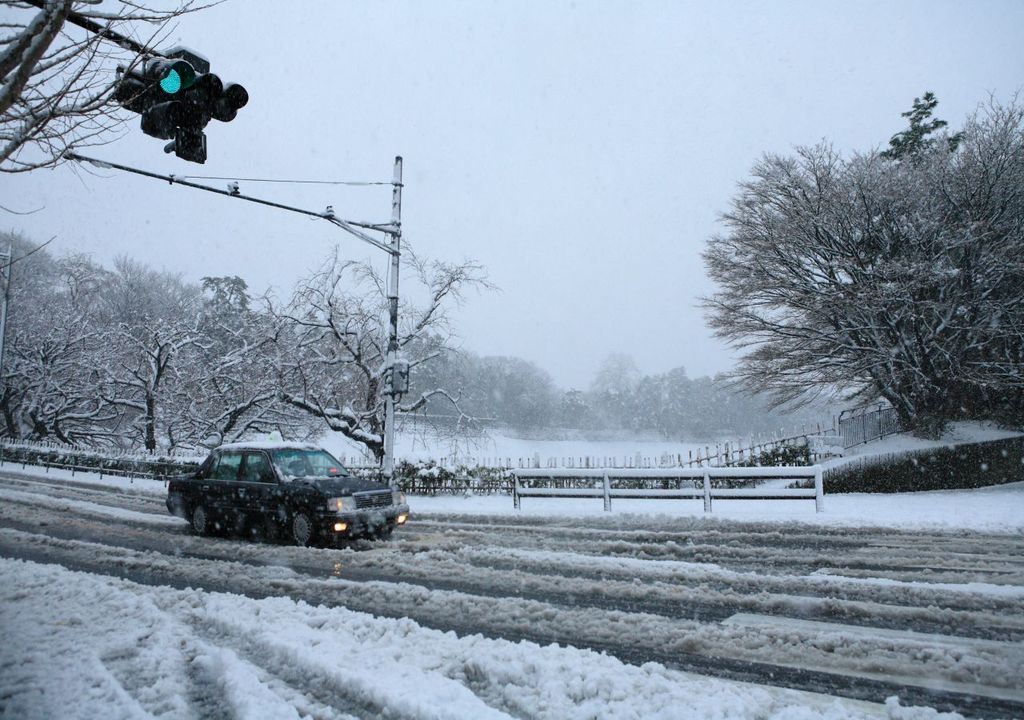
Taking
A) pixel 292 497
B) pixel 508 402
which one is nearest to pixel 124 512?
pixel 292 497

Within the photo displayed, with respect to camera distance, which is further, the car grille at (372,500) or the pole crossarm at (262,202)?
the car grille at (372,500)

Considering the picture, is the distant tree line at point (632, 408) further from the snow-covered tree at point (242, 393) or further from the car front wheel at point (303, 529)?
the car front wheel at point (303, 529)

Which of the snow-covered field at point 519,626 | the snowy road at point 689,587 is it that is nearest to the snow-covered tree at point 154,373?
the snowy road at point 689,587

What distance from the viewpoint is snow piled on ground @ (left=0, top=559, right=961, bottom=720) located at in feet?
13.2

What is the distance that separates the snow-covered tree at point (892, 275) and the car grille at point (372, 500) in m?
15.6

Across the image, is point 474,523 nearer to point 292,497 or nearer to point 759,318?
point 292,497

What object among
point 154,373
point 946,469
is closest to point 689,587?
point 946,469

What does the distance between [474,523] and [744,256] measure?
1442 cm

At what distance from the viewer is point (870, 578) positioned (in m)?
7.83

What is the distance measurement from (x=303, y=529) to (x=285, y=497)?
2.29 feet

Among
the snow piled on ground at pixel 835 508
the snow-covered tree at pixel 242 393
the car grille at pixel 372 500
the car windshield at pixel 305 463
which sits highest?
the snow-covered tree at pixel 242 393

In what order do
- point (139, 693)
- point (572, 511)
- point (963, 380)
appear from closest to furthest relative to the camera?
point (139, 693), point (572, 511), point (963, 380)

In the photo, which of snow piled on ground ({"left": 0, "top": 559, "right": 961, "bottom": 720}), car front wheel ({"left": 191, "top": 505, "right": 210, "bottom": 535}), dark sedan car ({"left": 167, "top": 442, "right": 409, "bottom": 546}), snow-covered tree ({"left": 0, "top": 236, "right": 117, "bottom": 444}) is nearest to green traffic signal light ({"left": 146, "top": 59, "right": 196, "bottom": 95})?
snow piled on ground ({"left": 0, "top": 559, "right": 961, "bottom": 720})

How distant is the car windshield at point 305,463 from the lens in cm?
1166
